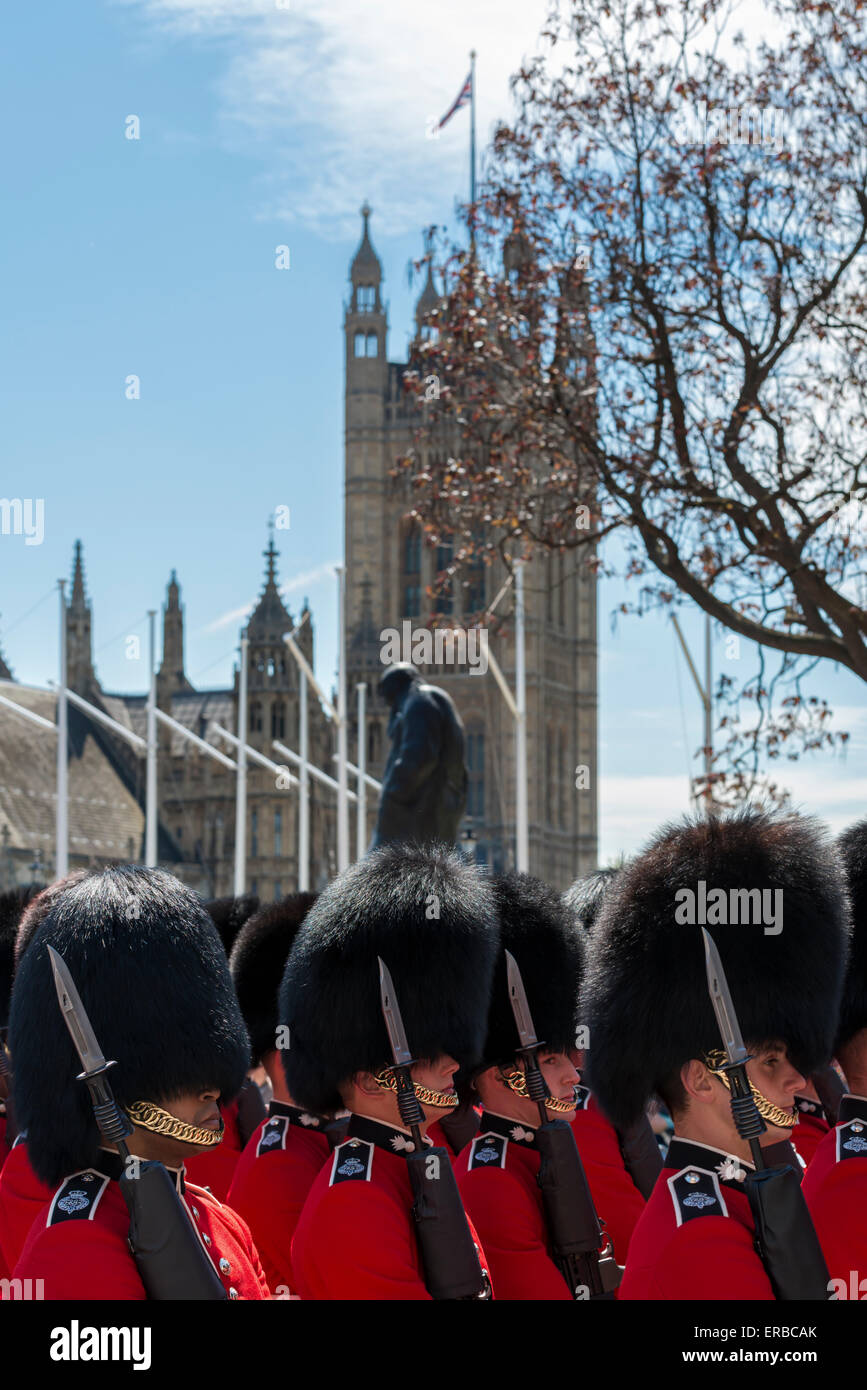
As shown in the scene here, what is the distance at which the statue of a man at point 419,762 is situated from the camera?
1170 cm

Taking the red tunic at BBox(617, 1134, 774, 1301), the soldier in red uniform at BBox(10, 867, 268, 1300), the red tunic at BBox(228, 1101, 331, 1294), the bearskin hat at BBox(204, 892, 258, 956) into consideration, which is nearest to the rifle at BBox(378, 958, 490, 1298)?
the soldier in red uniform at BBox(10, 867, 268, 1300)

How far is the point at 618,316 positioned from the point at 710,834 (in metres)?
7.48

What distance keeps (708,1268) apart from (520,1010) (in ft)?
6.03

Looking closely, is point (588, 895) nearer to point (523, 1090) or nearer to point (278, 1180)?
point (523, 1090)

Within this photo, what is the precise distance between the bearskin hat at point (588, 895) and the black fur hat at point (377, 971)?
1830 mm

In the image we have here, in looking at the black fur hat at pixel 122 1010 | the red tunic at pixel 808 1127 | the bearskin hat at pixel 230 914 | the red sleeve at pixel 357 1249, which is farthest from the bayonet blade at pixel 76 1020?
the bearskin hat at pixel 230 914

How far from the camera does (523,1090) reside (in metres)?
4.89

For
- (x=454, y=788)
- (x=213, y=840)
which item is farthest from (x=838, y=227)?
(x=213, y=840)

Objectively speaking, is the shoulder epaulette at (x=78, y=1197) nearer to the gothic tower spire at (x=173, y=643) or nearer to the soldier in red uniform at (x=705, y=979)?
the soldier in red uniform at (x=705, y=979)

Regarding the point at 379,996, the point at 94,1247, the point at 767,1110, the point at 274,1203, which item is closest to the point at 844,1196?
the point at 767,1110

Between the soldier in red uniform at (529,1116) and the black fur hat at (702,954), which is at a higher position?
the black fur hat at (702,954)

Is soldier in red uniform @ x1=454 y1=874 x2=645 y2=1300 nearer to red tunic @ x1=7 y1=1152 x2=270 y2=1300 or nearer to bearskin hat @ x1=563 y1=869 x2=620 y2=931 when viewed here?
bearskin hat @ x1=563 y1=869 x2=620 y2=931
